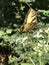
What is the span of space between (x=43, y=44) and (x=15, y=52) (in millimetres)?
2290

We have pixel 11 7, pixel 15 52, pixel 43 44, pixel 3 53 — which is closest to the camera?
pixel 43 44

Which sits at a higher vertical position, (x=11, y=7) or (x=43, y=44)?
(x=43, y=44)

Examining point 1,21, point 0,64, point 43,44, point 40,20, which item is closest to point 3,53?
point 0,64

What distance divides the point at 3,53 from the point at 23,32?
81 cm

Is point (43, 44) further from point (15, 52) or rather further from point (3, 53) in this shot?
point (3, 53)

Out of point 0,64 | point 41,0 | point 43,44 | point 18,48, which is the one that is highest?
point 43,44

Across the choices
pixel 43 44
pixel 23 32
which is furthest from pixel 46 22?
pixel 43 44

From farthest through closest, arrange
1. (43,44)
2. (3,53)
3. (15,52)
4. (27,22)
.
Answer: (3,53) < (15,52) < (27,22) < (43,44)

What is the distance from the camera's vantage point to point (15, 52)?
14.3 ft

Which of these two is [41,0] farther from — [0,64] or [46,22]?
[0,64]

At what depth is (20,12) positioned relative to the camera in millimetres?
5379

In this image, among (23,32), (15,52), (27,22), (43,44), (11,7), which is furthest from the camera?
(11,7)

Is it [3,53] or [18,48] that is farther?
[3,53]

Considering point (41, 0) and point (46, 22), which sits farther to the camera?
point (41, 0)
